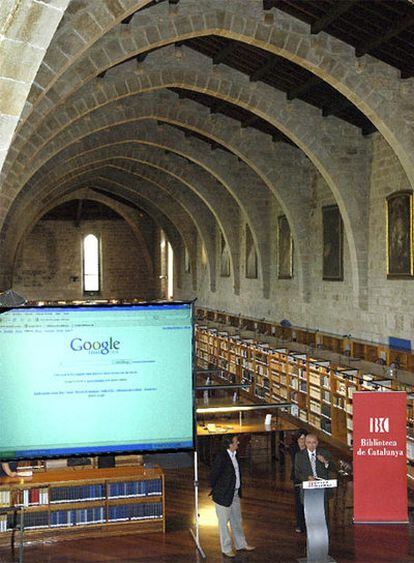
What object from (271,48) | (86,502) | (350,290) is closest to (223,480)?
(86,502)

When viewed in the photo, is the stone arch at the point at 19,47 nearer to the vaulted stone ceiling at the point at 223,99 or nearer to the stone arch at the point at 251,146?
the vaulted stone ceiling at the point at 223,99

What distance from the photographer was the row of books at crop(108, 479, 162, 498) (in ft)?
29.0

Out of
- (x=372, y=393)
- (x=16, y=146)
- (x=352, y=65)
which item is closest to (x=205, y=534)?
(x=372, y=393)

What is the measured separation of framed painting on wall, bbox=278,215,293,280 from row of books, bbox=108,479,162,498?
12018 millimetres

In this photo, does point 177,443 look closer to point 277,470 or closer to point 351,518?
point 351,518

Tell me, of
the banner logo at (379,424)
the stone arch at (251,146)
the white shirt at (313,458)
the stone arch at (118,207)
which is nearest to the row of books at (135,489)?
the white shirt at (313,458)

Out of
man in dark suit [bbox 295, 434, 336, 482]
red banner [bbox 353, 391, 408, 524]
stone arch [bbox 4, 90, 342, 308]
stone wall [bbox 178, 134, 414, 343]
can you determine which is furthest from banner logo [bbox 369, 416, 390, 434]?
stone arch [bbox 4, 90, 342, 308]

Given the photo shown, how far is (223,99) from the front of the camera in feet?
52.6

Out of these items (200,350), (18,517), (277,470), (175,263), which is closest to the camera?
(18,517)

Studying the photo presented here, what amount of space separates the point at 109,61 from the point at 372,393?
20.8 ft

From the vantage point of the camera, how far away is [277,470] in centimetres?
1148

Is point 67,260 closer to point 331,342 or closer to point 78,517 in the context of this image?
point 331,342

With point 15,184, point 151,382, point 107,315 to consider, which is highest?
point 15,184

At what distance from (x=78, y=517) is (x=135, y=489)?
672 mm
